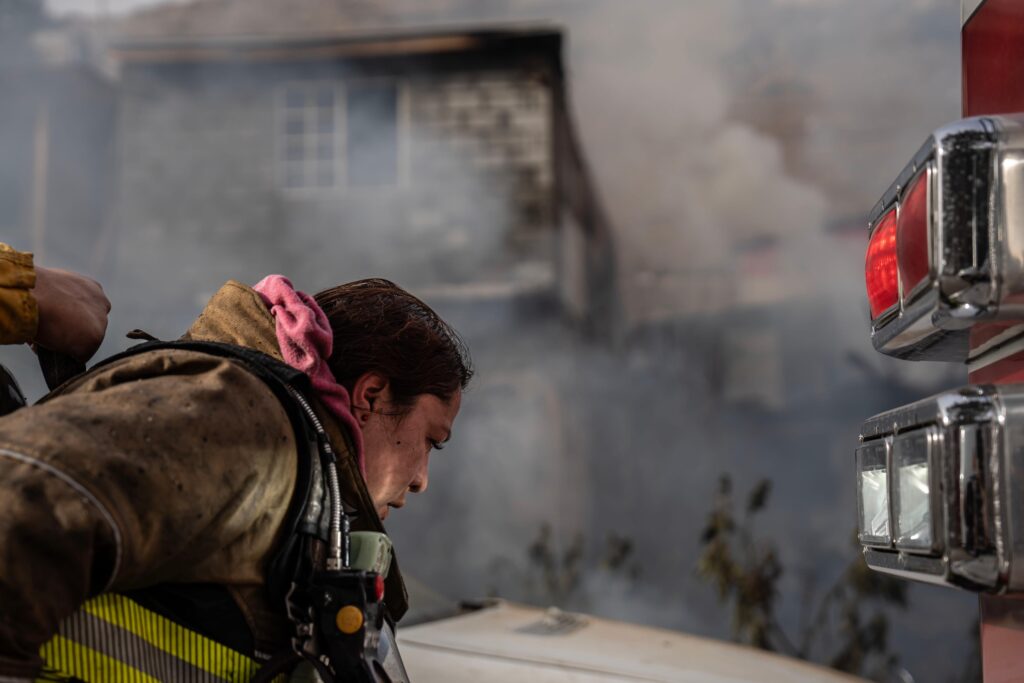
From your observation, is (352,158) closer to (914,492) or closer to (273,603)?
(273,603)

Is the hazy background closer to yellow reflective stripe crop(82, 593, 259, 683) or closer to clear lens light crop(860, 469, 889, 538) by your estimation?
yellow reflective stripe crop(82, 593, 259, 683)

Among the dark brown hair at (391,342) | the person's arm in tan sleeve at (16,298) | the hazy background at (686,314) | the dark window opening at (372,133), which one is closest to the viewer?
the person's arm in tan sleeve at (16,298)

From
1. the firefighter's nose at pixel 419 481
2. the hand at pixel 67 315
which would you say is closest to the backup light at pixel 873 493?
the firefighter's nose at pixel 419 481

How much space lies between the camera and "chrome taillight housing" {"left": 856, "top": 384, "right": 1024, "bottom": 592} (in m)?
0.97

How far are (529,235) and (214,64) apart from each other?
276cm

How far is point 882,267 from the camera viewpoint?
1263 mm

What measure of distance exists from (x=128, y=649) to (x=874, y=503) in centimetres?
88

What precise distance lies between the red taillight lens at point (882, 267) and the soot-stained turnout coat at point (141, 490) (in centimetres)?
71

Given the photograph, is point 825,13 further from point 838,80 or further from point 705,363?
point 705,363

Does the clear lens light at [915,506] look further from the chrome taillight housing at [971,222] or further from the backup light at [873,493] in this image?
the chrome taillight housing at [971,222]

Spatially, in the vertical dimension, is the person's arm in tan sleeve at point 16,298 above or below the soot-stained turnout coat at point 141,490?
above

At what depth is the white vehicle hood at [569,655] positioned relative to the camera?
8.64ft

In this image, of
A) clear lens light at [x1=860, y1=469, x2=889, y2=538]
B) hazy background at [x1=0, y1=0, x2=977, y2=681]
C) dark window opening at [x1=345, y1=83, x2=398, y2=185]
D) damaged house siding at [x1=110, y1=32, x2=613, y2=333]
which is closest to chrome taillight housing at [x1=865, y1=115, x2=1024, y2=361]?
clear lens light at [x1=860, y1=469, x2=889, y2=538]

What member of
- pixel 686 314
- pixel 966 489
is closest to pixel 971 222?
pixel 966 489
